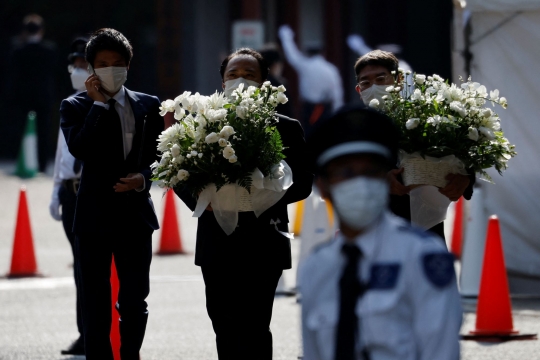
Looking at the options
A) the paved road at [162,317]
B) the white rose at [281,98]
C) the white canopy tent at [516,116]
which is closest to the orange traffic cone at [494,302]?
the paved road at [162,317]

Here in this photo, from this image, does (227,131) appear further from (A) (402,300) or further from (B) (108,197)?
(A) (402,300)

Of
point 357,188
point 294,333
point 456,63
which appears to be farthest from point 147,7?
point 357,188

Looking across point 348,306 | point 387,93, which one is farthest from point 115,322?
point 348,306

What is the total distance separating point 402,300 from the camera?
343cm

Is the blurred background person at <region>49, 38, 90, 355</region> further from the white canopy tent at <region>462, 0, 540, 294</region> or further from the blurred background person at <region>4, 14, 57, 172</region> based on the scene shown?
the blurred background person at <region>4, 14, 57, 172</region>

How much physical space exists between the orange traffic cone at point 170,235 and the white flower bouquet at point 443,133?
7364 millimetres

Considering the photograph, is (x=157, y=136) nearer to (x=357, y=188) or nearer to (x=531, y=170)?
(x=357, y=188)

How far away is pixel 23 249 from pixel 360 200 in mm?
8488

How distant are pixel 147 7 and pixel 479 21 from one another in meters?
16.6

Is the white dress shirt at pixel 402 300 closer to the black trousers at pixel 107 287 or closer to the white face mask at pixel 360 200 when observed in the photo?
the white face mask at pixel 360 200

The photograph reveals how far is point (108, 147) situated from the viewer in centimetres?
611

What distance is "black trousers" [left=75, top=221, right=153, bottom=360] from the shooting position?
20.0 feet

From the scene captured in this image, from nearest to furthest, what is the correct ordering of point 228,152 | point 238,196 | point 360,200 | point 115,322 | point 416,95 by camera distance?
1. point 360,200
2. point 228,152
3. point 238,196
4. point 416,95
5. point 115,322

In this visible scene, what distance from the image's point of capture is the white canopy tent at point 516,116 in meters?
9.88
